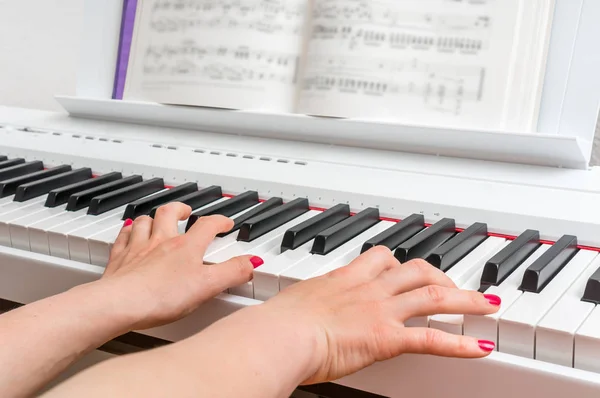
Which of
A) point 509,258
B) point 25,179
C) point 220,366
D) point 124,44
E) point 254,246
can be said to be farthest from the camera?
point 124,44

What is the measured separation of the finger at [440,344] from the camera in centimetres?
74

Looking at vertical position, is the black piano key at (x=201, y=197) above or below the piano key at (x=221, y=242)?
above

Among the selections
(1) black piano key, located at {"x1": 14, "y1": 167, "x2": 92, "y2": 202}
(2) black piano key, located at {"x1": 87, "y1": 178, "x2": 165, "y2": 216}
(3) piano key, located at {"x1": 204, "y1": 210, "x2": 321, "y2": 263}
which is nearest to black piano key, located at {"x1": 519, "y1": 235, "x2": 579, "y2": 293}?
(3) piano key, located at {"x1": 204, "y1": 210, "x2": 321, "y2": 263}

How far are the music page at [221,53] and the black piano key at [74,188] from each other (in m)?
0.21

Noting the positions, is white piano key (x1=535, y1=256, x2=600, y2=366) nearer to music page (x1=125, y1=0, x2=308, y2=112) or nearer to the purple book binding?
music page (x1=125, y1=0, x2=308, y2=112)

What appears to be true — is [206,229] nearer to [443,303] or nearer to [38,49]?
[443,303]

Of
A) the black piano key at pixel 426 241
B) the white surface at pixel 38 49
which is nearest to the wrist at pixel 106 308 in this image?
the black piano key at pixel 426 241

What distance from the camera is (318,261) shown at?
945 millimetres

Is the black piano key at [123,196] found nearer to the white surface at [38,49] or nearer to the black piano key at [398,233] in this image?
the black piano key at [398,233]

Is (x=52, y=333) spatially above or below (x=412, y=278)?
below

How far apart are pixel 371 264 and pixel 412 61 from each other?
494 mm

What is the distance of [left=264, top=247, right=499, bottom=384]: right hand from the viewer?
0.75 meters

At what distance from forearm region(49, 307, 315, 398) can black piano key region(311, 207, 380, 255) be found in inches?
8.7

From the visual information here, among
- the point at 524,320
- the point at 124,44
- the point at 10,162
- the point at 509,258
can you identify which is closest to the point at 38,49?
the point at 124,44
